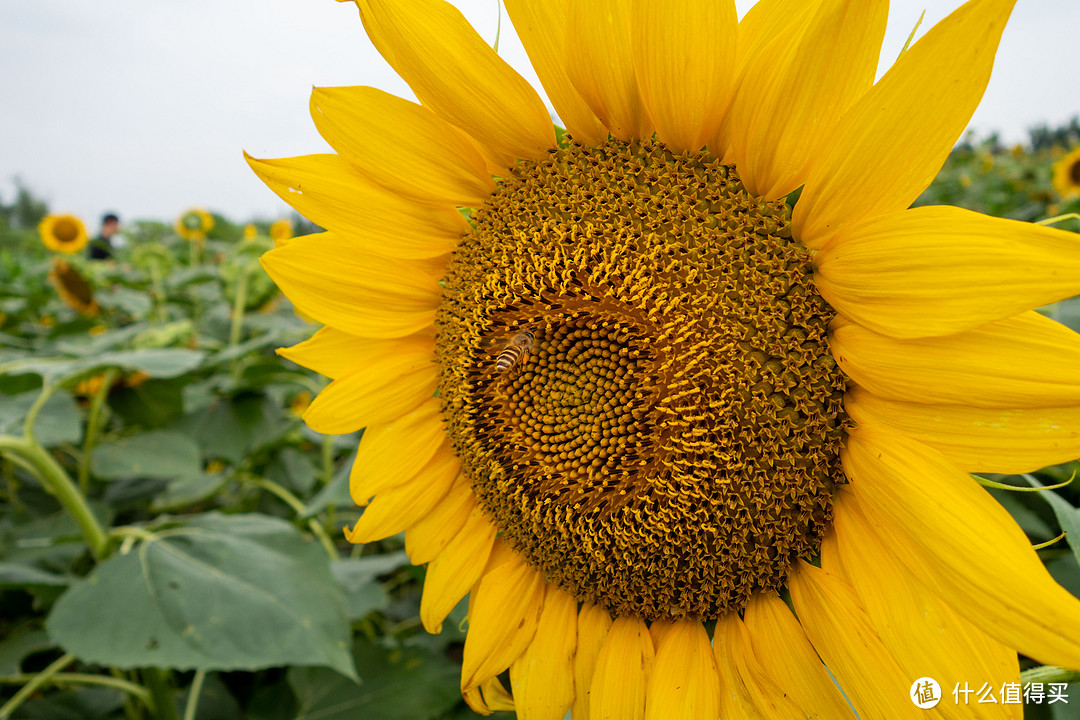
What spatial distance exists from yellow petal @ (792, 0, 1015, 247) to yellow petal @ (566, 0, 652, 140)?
31 centimetres

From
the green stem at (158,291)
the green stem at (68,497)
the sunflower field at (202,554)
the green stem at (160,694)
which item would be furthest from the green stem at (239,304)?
the green stem at (160,694)

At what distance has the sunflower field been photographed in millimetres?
1574

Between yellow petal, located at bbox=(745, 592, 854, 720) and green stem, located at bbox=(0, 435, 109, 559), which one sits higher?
green stem, located at bbox=(0, 435, 109, 559)

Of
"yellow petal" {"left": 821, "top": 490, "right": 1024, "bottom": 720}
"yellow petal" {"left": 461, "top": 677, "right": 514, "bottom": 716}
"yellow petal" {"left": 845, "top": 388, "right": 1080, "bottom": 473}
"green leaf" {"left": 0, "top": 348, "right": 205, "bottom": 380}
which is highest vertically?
"green leaf" {"left": 0, "top": 348, "right": 205, "bottom": 380}

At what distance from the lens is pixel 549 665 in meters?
1.20

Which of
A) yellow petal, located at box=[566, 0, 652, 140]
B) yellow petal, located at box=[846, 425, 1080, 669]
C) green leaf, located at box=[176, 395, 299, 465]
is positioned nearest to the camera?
yellow petal, located at box=[846, 425, 1080, 669]

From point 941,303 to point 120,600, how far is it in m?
1.90

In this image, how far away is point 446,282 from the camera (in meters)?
1.29

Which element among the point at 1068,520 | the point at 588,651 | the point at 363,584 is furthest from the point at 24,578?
the point at 1068,520

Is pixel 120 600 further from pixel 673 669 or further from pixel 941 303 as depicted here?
pixel 941 303

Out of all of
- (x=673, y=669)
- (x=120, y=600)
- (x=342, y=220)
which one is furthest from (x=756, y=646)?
(x=120, y=600)

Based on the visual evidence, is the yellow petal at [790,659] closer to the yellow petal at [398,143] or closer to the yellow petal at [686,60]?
the yellow petal at [686,60]

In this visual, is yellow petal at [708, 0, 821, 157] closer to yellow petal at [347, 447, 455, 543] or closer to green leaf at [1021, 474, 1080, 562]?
green leaf at [1021, 474, 1080, 562]

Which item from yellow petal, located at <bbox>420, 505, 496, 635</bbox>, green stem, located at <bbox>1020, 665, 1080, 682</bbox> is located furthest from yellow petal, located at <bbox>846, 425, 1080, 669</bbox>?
yellow petal, located at <bbox>420, 505, 496, 635</bbox>
